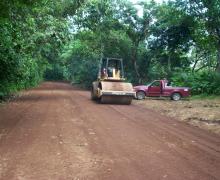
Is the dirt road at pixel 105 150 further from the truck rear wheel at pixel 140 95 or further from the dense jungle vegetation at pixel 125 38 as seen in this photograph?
the truck rear wheel at pixel 140 95

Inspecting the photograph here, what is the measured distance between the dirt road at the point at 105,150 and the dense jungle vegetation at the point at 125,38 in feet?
26.6

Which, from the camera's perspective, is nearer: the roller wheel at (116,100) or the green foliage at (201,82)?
the roller wheel at (116,100)

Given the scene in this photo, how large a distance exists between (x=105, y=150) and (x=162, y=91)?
20.0 meters

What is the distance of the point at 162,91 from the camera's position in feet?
96.0

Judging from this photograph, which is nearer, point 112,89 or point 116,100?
point 112,89

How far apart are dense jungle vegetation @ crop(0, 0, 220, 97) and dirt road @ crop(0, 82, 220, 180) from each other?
8.09m

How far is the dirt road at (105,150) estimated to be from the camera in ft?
25.1

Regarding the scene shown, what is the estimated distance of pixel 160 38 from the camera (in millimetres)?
38406

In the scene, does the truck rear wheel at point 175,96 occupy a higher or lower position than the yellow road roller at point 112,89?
lower

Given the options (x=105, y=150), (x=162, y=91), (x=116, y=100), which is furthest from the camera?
(x=162, y=91)

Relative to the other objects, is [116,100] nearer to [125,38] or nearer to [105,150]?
[105,150]

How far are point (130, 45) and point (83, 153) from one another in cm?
3302

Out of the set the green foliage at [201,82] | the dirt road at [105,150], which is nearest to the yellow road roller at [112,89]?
the dirt road at [105,150]

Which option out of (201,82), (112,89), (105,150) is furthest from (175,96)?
(105,150)
